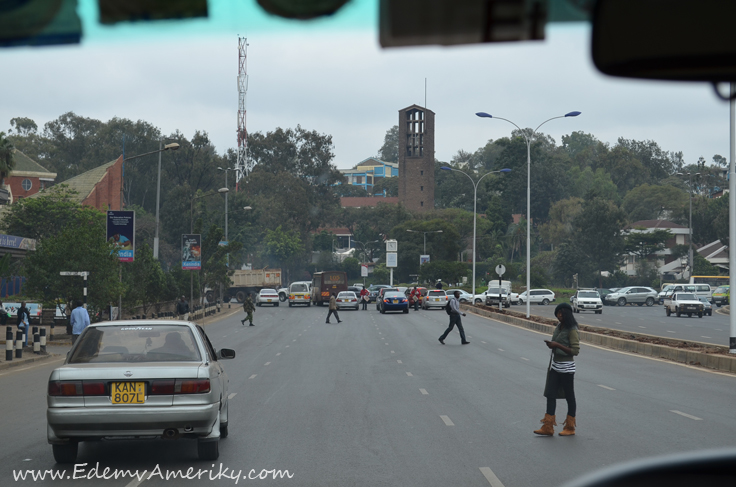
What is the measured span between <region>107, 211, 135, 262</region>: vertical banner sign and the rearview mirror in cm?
2953

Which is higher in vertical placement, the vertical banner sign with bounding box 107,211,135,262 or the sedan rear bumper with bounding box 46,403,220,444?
the vertical banner sign with bounding box 107,211,135,262

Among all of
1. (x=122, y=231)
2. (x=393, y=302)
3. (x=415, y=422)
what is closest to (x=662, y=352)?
(x=415, y=422)

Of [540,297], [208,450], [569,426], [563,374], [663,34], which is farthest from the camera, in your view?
[540,297]

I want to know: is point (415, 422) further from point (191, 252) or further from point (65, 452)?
point (191, 252)

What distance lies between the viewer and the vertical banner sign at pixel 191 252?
1787 inches

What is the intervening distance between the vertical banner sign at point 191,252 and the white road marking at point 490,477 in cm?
3811

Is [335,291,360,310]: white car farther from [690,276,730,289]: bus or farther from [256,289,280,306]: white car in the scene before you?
[690,276,730,289]: bus

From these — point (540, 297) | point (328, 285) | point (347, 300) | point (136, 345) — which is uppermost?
point (136, 345)

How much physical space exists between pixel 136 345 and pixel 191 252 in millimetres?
36810

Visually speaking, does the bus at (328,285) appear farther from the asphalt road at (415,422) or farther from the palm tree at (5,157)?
the asphalt road at (415,422)

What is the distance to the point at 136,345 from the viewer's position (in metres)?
9.54

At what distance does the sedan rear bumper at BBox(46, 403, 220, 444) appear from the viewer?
8477 millimetres

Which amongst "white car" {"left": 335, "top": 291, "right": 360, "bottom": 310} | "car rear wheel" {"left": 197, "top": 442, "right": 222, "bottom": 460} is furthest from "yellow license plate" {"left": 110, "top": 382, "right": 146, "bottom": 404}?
"white car" {"left": 335, "top": 291, "right": 360, "bottom": 310}

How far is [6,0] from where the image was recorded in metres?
2.83
